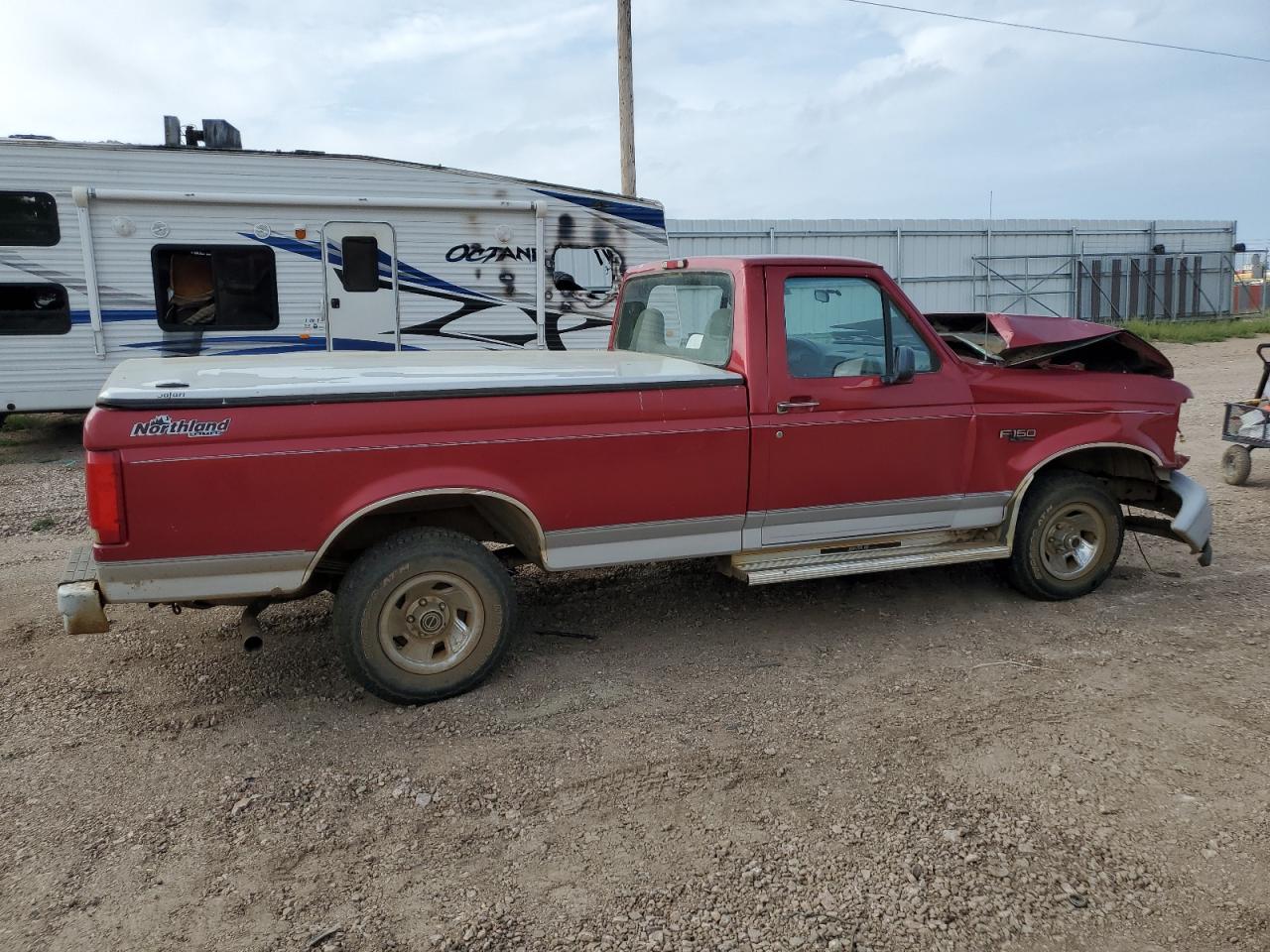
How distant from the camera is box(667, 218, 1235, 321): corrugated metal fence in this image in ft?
68.5

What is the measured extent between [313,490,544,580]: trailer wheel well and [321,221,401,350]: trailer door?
6.41 meters

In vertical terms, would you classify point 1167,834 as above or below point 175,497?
below

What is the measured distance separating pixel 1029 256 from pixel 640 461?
73.6 ft

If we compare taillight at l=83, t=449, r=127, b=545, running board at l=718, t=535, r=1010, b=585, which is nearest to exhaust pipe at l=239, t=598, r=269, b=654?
taillight at l=83, t=449, r=127, b=545

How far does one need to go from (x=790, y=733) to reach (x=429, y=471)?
1870mm

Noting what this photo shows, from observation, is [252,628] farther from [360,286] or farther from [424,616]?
[360,286]

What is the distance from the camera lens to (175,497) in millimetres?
3838

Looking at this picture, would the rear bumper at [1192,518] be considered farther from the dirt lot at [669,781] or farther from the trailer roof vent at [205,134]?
the trailer roof vent at [205,134]

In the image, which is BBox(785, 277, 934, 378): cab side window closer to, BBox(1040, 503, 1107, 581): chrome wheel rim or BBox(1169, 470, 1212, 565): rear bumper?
BBox(1040, 503, 1107, 581): chrome wheel rim

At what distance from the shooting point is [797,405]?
15.8ft

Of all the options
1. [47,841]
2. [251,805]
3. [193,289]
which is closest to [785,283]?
[251,805]

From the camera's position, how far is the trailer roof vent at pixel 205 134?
10336 mm

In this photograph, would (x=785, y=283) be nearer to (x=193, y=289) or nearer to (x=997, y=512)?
(x=997, y=512)

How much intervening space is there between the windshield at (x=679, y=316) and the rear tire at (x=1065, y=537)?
202 centimetres
